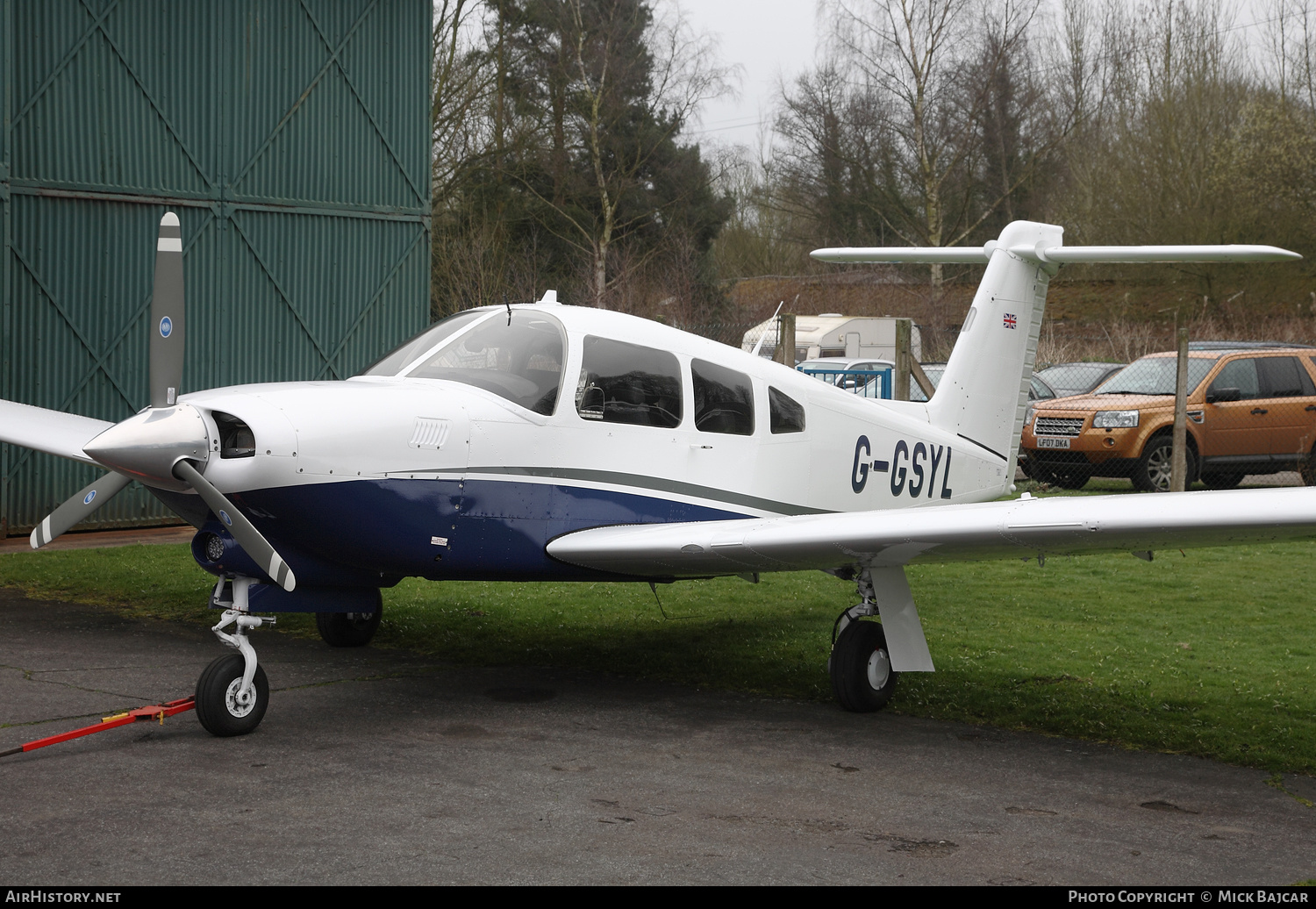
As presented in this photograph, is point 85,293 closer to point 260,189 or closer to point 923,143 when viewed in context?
point 260,189

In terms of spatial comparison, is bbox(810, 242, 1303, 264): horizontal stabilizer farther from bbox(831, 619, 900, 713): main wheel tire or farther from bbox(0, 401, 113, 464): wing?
bbox(0, 401, 113, 464): wing

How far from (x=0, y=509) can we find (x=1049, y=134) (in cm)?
3958

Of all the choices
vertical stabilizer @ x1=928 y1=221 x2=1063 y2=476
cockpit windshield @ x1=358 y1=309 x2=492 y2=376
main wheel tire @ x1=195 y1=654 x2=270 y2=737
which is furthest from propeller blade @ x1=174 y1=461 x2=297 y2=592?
vertical stabilizer @ x1=928 y1=221 x2=1063 y2=476

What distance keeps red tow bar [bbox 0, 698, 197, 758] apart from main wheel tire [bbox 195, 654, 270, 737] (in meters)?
0.11

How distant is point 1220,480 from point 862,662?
12.5 meters

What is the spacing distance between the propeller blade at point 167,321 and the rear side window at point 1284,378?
52.7 ft

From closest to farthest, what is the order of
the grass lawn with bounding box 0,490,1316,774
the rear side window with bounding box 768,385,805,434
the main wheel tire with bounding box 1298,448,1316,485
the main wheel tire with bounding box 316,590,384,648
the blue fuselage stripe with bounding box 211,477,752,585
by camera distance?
the blue fuselage stripe with bounding box 211,477,752,585
the grass lawn with bounding box 0,490,1316,774
the rear side window with bounding box 768,385,805,434
the main wheel tire with bounding box 316,590,384,648
the main wheel tire with bounding box 1298,448,1316,485

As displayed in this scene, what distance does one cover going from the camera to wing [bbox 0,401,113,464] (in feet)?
29.4

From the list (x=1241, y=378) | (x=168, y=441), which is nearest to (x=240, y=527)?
(x=168, y=441)

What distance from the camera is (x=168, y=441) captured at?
19.0ft

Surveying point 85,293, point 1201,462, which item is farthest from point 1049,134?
point 85,293

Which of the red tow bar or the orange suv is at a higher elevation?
the orange suv

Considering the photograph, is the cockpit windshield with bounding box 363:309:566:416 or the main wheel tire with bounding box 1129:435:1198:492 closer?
the cockpit windshield with bounding box 363:309:566:416

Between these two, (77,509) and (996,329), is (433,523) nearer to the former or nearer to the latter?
(77,509)
